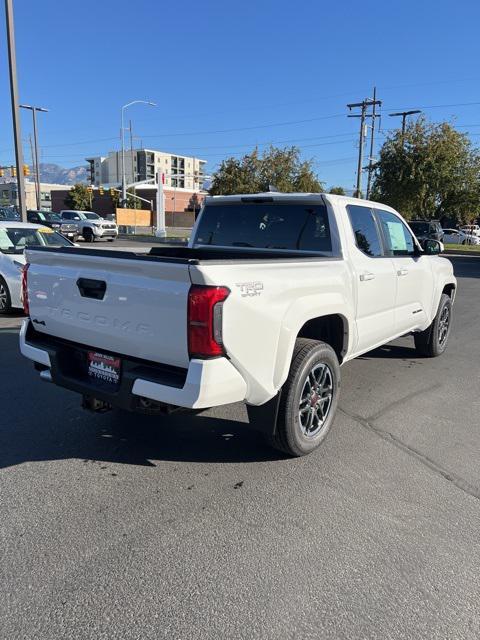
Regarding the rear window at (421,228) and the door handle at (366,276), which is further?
the rear window at (421,228)

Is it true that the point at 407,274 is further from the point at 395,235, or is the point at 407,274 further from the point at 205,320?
the point at 205,320

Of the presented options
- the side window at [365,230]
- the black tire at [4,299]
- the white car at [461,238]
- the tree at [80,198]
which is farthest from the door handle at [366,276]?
the tree at [80,198]

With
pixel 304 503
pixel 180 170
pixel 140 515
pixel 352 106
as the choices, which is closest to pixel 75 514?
pixel 140 515

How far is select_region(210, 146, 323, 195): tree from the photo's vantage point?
42562mm

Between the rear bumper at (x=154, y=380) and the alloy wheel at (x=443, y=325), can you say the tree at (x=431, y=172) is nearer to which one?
the alloy wheel at (x=443, y=325)

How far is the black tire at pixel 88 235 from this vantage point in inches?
1282

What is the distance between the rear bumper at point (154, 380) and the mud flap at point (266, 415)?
1.13 ft

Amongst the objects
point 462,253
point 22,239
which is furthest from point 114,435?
point 462,253

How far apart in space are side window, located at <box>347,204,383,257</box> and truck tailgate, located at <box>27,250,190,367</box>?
2296 millimetres

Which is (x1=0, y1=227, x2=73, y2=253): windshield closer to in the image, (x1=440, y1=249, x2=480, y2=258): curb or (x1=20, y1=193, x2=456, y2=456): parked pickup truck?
(x1=20, y1=193, x2=456, y2=456): parked pickup truck

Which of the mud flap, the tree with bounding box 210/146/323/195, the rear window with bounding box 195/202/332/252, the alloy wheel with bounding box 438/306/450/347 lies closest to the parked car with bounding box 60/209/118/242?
the tree with bounding box 210/146/323/195

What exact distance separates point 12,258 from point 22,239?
0.78 metres

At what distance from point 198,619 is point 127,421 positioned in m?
2.39

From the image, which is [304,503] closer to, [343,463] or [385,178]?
[343,463]
